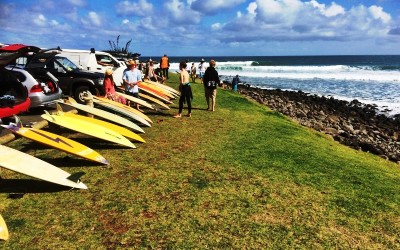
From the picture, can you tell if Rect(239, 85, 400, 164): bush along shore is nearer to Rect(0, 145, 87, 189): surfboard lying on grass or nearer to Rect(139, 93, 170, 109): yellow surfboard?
Rect(139, 93, 170, 109): yellow surfboard

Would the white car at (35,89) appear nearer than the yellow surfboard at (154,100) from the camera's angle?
Yes

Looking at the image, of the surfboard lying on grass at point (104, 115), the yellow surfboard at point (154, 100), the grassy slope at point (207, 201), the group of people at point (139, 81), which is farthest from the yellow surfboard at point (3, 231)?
the yellow surfboard at point (154, 100)

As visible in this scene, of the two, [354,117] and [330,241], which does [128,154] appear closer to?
[330,241]

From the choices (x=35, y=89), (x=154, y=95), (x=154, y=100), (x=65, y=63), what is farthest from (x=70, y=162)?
(x=154, y=95)

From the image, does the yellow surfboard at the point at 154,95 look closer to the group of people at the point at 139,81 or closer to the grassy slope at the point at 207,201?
the group of people at the point at 139,81

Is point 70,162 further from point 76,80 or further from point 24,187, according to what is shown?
point 76,80

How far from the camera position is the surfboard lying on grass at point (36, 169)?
217 inches

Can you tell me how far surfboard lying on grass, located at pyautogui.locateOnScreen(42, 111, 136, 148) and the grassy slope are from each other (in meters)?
0.28

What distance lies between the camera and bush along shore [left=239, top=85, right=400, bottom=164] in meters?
14.3

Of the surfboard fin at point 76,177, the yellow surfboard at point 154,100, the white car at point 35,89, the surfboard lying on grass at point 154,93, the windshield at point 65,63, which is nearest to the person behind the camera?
the surfboard fin at point 76,177

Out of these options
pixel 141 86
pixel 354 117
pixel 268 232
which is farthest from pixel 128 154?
pixel 354 117

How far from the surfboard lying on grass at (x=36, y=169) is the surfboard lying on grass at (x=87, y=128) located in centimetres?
206

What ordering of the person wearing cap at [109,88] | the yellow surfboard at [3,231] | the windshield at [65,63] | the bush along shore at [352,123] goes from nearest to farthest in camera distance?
1. the yellow surfboard at [3,231]
2. the person wearing cap at [109,88]
3. the windshield at [65,63]
4. the bush along shore at [352,123]

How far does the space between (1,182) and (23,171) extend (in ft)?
2.70
